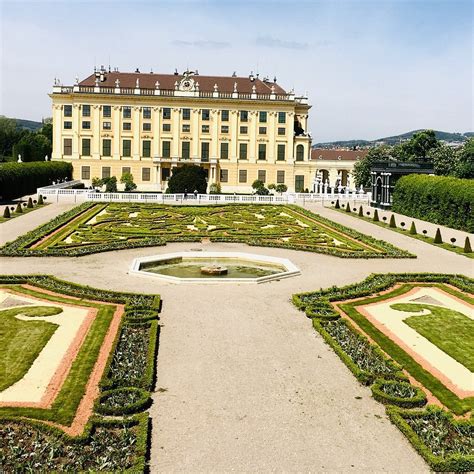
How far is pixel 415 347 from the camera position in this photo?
16.8m

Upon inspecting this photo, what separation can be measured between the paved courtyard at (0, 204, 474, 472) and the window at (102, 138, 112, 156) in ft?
214

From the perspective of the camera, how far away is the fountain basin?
80.9 ft

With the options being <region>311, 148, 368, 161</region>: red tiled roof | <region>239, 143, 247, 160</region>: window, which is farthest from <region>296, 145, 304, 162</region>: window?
<region>311, 148, 368, 161</region>: red tiled roof

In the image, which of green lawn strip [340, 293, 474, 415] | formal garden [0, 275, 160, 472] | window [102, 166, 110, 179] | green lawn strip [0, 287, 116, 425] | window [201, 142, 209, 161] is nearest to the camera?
formal garden [0, 275, 160, 472]

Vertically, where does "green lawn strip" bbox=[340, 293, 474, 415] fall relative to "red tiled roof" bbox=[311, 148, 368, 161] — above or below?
below

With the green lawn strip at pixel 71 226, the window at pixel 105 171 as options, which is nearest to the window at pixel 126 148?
the window at pixel 105 171

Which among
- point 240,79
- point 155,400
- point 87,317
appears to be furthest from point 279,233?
point 240,79

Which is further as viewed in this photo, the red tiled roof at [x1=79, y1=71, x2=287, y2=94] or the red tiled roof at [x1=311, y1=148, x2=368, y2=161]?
the red tiled roof at [x1=311, y1=148, x2=368, y2=161]

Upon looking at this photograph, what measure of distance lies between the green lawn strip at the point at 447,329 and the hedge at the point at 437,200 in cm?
2449

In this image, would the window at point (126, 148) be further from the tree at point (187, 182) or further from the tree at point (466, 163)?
the tree at point (466, 163)

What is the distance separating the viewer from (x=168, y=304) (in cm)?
2073

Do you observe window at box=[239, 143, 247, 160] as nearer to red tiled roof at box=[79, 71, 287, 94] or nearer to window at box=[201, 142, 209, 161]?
window at box=[201, 142, 209, 161]

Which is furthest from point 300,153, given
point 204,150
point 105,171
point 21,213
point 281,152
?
point 21,213

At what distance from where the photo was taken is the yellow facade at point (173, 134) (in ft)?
283
